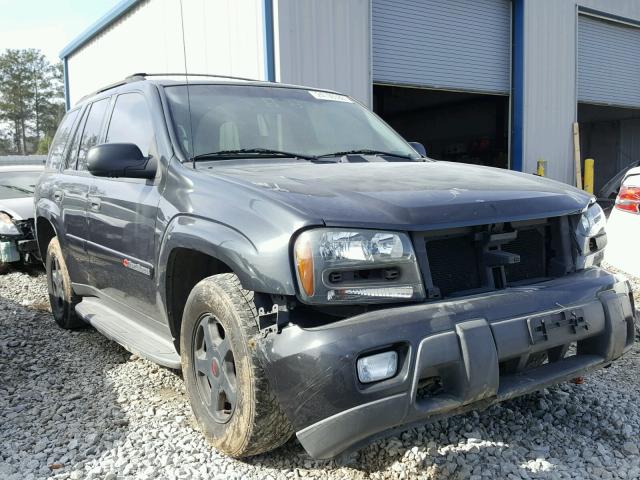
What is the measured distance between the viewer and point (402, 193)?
2.39 metres

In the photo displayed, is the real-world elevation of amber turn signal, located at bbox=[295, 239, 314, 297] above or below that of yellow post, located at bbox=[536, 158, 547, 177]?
below

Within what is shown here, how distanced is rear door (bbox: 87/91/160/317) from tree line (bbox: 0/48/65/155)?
2285 inches

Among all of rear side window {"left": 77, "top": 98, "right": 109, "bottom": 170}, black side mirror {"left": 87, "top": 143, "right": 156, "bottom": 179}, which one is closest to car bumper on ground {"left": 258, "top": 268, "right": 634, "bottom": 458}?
black side mirror {"left": 87, "top": 143, "right": 156, "bottom": 179}

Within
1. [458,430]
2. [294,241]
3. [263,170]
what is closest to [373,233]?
[294,241]

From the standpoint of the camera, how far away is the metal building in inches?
352

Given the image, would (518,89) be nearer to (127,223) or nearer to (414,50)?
(414,50)

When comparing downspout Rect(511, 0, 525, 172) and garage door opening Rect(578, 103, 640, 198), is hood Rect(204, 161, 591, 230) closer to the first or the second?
downspout Rect(511, 0, 525, 172)

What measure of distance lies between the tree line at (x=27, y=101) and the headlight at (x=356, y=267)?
60.2 metres

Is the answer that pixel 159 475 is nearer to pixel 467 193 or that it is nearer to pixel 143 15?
pixel 467 193

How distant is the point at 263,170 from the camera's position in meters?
2.81

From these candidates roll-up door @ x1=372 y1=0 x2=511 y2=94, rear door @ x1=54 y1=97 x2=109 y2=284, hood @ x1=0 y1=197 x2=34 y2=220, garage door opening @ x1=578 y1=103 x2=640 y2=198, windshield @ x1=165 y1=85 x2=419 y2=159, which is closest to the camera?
windshield @ x1=165 y1=85 x2=419 y2=159

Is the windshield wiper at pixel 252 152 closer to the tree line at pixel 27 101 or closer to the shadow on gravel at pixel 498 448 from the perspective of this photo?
the shadow on gravel at pixel 498 448

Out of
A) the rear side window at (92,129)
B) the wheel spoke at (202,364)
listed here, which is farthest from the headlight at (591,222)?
the rear side window at (92,129)

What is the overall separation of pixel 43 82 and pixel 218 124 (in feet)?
204
